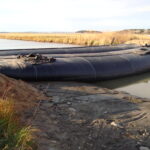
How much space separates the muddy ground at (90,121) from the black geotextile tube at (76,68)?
1.33 meters

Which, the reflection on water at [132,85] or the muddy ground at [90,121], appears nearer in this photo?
the muddy ground at [90,121]

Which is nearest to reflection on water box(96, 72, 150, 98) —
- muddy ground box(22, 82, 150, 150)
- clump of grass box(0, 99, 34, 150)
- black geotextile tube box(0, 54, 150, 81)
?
black geotextile tube box(0, 54, 150, 81)

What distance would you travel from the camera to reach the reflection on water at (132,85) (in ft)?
33.9

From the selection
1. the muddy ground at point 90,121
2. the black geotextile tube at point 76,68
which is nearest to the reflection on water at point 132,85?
the black geotextile tube at point 76,68

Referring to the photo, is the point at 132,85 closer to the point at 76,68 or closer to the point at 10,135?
the point at 76,68

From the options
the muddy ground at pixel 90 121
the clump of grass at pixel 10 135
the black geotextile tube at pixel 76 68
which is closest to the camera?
the clump of grass at pixel 10 135

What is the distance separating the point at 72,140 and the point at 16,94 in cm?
247

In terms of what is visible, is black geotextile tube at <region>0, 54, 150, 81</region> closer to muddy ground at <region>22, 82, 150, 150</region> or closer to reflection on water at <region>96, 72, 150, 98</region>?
reflection on water at <region>96, 72, 150, 98</region>

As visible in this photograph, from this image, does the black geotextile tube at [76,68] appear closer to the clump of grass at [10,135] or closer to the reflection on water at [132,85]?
the reflection on water at [132,85]

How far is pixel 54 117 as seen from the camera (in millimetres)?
5855

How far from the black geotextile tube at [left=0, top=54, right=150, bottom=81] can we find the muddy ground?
1.33 m

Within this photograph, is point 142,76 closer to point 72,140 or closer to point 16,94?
point 16,94

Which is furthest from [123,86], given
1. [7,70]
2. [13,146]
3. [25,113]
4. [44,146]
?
[13,146]

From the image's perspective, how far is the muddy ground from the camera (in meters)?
4.75
